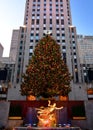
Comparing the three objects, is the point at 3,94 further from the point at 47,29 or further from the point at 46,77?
the point at 47,29

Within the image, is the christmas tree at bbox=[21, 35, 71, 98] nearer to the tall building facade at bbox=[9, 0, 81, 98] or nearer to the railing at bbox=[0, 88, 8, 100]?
the railing at bbox=[0, 88, 8, 100]

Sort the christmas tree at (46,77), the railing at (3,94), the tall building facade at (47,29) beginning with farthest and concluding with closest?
the tall building facade at (47,29)
the railing at (3,94)
the christmas tree at (46,77)

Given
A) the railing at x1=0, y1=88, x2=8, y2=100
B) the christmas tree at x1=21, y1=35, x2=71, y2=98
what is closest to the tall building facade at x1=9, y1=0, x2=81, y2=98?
the railing at x1=0, y1=88, x2=8, y2=100

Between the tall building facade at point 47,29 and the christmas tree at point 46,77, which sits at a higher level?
the tall building facade at point 47,29

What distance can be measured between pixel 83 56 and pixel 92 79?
6264 centimetres

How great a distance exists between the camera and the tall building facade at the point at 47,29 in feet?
178

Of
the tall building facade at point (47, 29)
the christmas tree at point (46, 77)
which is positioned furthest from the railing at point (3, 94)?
the christmas tree at point (46, 77)

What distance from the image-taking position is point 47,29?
58656mm

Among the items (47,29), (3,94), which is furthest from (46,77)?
(47,29)

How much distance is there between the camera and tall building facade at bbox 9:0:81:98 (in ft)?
178

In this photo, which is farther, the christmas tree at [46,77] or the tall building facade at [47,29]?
the tall building facade at [47,29]

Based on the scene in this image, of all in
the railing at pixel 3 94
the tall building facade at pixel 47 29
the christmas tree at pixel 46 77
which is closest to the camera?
the christmas tree at pixel 46 77

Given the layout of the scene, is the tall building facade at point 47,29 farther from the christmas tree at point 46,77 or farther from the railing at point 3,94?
the christmas tree at point 46,77

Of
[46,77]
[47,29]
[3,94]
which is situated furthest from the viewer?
[47,29]
